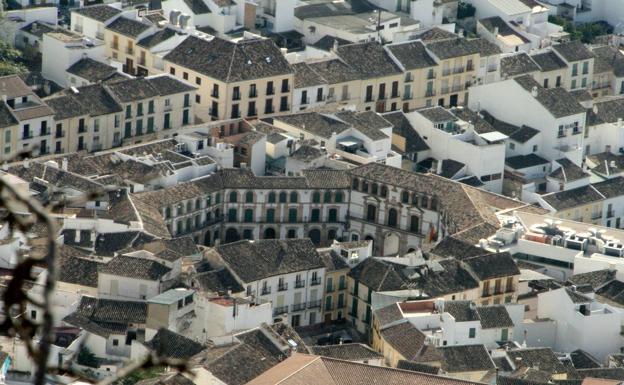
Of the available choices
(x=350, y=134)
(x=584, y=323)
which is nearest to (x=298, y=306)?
(x=584, y=323)

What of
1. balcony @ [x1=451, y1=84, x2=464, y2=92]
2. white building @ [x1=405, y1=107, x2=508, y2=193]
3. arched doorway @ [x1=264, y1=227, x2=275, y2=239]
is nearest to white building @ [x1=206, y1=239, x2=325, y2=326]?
arched doorway @ [x1=264, y1=227, x2=275, y2=239]

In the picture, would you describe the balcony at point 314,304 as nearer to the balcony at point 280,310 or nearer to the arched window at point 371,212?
the balcony at point 280,310

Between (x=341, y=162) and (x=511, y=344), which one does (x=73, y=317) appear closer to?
Answer: (x=511, y=344)

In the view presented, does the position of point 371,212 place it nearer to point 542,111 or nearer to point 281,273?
point 281,273

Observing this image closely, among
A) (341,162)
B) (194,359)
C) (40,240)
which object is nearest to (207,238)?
(341,162)

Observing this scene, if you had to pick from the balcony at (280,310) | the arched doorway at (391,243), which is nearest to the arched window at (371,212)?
the arched doorway at (391,243)

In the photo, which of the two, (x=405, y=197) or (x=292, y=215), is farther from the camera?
(x=292, y=215)

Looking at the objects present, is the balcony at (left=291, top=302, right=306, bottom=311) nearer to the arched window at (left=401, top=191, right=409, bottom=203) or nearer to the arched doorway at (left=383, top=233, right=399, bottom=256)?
the arched doorway at (left=383, top=233, right=399, bottom=256)
